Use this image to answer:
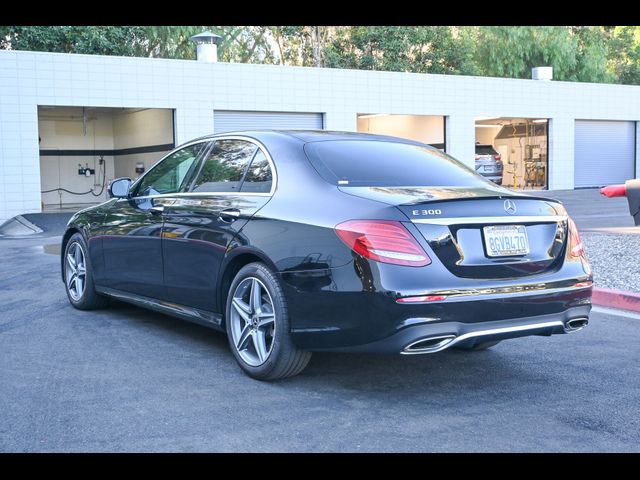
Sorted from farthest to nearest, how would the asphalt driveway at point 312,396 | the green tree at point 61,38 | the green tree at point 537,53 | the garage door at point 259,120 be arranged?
the green tree at point 537,53, the green tree at point 61,38, the garage door at point 259,120, the asphalt driveway at point 312,396

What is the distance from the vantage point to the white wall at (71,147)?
29.2 m

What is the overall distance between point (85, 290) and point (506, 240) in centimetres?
419

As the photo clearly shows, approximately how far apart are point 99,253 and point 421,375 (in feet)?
10.6

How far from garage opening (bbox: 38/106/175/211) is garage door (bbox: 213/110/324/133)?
425 centimetres

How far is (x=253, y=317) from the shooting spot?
493 cm

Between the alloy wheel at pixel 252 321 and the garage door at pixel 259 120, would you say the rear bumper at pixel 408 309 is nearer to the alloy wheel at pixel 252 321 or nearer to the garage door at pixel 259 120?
the alloy wheel at pixel 252 321

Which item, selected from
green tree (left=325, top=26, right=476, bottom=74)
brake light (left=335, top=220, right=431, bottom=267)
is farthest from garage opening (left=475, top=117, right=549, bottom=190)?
brake light (left=335, top=220, right=431, bottom=267)

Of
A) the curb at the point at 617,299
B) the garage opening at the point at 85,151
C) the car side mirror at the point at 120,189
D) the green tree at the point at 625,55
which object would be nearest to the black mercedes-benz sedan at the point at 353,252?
the car side mirror at the point at 120,189

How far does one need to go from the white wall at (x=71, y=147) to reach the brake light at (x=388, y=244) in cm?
2607

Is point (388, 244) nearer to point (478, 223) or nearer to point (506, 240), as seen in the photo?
point (478, 223)

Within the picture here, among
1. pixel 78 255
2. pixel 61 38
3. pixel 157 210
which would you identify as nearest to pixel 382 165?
pixel 157 210
